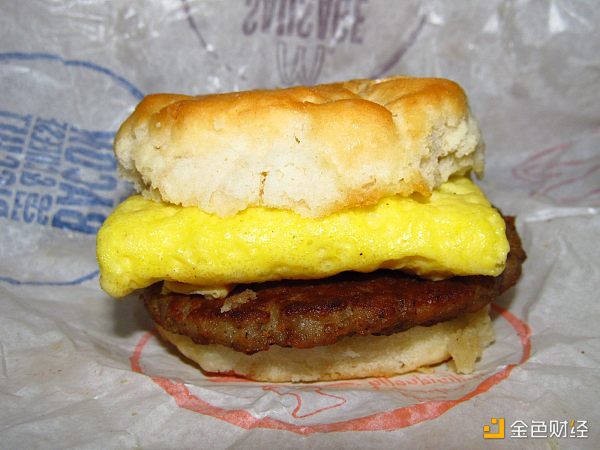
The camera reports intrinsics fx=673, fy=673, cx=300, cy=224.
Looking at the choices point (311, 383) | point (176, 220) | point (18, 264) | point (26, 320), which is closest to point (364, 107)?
point (176, 220)

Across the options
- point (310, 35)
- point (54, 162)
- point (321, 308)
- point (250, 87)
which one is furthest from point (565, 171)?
point (54, 162)

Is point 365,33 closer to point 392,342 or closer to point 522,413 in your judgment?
point 392,342

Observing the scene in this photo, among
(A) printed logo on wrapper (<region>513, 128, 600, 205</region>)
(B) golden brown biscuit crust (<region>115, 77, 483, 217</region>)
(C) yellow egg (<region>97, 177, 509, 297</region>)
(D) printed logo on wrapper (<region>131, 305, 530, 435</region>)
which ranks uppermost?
(B) golden brown biscuit crust (<region>115, 77, 483, 217</region>)

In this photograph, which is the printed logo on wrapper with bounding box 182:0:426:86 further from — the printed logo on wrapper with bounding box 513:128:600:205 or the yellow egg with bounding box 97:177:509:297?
the yellow egg with bounding box 97:177:509:297

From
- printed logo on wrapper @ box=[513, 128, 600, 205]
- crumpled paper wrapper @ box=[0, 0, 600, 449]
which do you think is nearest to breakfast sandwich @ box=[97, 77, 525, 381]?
crumpled paper wrapper @ box=[0, 0, 600, 449]

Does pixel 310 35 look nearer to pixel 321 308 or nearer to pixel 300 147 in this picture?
pixel 300 147

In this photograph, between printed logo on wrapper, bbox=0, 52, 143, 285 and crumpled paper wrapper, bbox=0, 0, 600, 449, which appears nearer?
crumpled paper wrapper, bbox=0, 0, 600, 449
